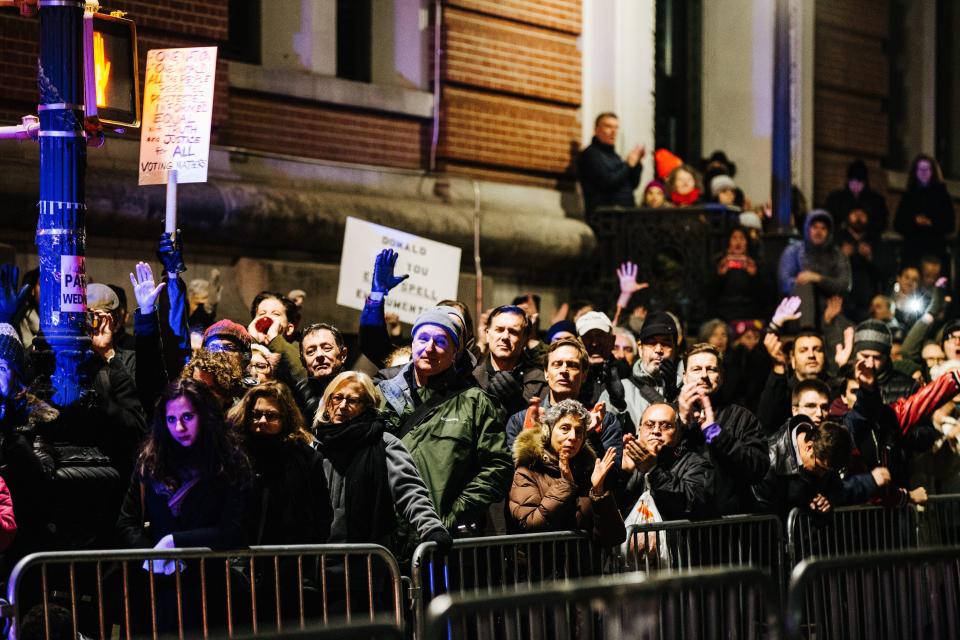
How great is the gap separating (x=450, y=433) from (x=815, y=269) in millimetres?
8091

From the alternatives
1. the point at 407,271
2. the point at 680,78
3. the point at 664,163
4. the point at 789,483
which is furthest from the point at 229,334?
the point at 680,78

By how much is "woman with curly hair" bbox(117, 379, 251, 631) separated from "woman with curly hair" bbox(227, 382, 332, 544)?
12.7 inches

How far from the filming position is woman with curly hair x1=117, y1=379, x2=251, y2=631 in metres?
6.84

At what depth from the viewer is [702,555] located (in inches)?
337

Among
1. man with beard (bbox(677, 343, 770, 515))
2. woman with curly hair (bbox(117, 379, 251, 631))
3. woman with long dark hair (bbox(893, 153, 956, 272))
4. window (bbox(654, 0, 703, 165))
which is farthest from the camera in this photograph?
window (bbox(654, 0, 703, 165))

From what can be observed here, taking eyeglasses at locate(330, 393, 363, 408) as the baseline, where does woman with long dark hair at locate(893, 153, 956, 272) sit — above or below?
above

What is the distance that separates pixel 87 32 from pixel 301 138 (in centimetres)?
605

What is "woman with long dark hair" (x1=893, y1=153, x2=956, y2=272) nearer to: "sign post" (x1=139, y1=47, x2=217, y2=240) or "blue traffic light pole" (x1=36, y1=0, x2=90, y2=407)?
"sign post" (x1=139, y1=47, x2=217, y2=240)

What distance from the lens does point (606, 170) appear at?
50.4ft

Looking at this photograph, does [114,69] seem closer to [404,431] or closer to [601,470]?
[404,431]

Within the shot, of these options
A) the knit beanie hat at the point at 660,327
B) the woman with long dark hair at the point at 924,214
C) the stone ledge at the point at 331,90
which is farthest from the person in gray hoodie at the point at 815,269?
the knit beanie hat at the point at 660,327

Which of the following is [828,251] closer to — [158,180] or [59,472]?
→ [158,180]

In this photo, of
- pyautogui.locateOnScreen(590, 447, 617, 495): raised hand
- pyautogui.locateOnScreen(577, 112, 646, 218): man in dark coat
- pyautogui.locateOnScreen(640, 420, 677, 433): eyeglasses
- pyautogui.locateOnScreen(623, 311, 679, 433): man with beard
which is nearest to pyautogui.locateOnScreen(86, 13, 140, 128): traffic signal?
pyautogui.locateOnScreen(590, 447, 617, 495): raised hand

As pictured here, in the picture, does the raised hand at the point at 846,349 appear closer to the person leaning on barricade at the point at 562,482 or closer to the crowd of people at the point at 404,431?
the crowd of people at the point at 404,431
